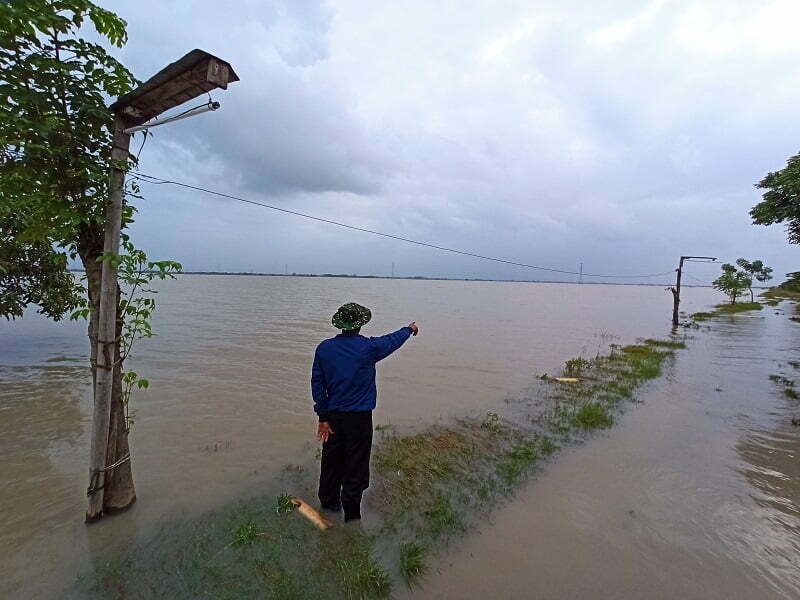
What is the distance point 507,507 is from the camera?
500cm

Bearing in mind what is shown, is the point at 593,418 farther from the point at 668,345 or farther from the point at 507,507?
the point at 668,345

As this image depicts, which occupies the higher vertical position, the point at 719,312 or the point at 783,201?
the point at 783,201

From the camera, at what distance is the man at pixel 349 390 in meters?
4.18

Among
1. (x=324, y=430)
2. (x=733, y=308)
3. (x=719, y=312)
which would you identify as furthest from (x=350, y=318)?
(x=733, y=308)

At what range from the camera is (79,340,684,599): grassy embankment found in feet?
11.7

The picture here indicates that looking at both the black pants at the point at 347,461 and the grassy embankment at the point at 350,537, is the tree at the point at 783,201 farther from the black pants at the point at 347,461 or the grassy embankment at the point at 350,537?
the black pants at the point at 347,461

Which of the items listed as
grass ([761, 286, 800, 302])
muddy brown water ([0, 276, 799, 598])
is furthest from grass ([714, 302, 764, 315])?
muddy brown water ([0, 276, 799, 598])

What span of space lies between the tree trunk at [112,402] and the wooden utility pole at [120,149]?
4.0 inches

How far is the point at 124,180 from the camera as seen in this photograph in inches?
143

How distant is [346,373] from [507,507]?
2956 millimetres

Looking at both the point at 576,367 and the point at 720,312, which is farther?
the point at 720,312

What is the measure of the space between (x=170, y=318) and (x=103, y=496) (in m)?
24.5

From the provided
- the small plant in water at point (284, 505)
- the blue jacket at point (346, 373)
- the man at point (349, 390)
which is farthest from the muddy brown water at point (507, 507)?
the blue jacket at point (346, 373)

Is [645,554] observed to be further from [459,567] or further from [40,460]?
[40,460]
